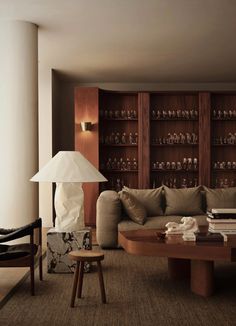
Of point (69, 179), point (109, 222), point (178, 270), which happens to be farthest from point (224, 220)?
point (109, 222)

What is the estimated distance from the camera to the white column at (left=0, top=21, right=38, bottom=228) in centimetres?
654

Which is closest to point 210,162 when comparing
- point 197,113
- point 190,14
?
point 197,113

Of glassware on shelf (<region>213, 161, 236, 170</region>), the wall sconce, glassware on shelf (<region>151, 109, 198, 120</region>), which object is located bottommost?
glassware on shelf (<region>213, 161, 236, 170</region>)

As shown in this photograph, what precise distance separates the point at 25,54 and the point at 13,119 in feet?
2.74

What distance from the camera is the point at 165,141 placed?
33.7 ft

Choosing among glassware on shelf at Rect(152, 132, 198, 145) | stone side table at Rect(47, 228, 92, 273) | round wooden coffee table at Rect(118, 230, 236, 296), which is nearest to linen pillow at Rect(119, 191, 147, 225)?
stone side table at Rect(47, 228, 92, 273)

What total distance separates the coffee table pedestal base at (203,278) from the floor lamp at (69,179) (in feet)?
4.46

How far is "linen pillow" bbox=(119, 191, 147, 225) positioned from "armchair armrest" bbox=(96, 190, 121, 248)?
112 mm

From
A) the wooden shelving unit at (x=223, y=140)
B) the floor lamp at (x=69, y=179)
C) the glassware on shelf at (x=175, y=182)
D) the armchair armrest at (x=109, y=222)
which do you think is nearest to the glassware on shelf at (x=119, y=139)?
the glassware on shelf at (x=175, y=182)

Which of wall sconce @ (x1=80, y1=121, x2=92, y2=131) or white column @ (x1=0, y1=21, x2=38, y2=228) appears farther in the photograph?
wall sconce @ (x1=80, y1=121, x2=92, y2=131)

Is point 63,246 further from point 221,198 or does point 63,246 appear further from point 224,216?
point 221,198

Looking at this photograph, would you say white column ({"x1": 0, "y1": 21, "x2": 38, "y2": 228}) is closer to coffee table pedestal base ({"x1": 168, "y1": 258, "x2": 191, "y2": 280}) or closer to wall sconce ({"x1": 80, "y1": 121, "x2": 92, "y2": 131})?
coffee table pedestal base ({"x1": 168, "y1": 258, "x2": 191, "y2": 280})

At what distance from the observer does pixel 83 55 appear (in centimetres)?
859

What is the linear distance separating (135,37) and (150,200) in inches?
89.8
